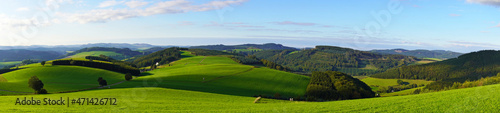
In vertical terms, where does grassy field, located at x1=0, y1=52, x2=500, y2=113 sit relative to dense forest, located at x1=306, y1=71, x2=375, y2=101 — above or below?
above

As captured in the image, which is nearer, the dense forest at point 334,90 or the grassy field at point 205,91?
the grassy field at point 205,91

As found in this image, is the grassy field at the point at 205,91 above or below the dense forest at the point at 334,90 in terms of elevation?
above

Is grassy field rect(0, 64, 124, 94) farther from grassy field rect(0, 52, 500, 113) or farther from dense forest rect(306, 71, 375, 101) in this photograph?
dense forest rect(306, 71, 375, 101)

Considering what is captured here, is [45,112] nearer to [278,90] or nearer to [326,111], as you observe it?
[326,111]

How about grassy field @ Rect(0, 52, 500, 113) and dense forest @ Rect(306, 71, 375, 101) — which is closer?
grassy field @ Rect(0, 52, 500, 113)

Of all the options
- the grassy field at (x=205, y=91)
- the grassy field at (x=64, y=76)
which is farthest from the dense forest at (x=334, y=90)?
the grassy field at (x=64, y=76)

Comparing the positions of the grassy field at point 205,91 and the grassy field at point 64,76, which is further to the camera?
the grassy field at point 64,76

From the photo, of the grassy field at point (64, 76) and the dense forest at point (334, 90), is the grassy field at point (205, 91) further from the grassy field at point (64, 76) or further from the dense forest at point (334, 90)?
the dense forest at point (334, 90)

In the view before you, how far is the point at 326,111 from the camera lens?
2845cm

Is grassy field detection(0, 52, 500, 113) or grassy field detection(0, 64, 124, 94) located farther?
grassy field detection(0, 64, 124, 94)

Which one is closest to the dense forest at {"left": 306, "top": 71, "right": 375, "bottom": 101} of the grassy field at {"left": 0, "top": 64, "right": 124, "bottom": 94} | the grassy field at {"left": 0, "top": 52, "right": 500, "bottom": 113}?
the grassy field at {"left": 0, "top": 52, "right": 500, "bottom": 113}

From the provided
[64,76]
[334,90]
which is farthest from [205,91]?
[64,76]

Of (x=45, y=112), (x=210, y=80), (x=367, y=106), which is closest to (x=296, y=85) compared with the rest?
(x=210, y=80)

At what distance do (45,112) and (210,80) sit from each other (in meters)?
80.2
